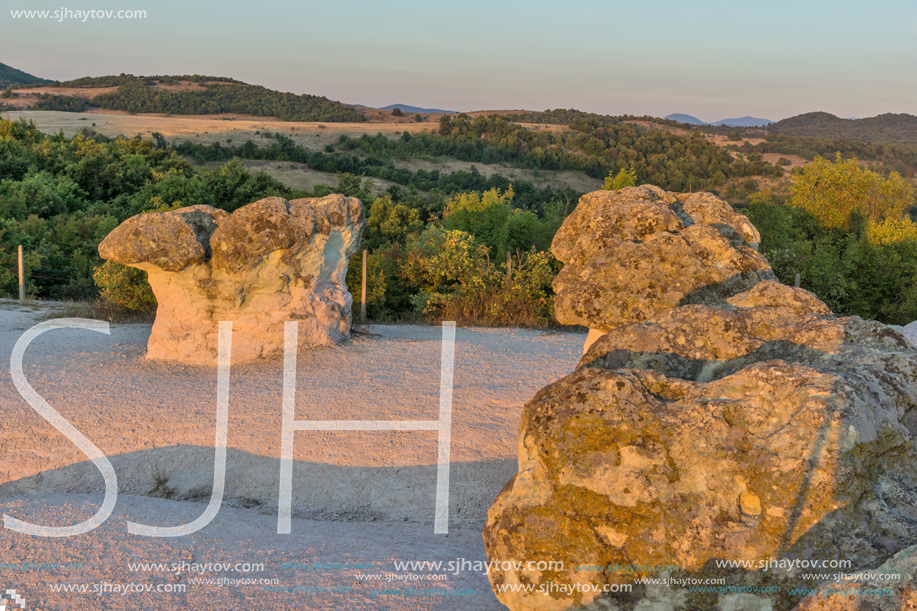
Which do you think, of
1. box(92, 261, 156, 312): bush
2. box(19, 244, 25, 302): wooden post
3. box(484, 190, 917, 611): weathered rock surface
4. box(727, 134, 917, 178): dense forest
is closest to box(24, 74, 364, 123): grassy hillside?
box(727, 134, 917, 178): dense forest

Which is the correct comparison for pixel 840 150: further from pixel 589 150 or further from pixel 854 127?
pixel 854 127

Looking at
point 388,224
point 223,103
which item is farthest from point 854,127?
point 388,224

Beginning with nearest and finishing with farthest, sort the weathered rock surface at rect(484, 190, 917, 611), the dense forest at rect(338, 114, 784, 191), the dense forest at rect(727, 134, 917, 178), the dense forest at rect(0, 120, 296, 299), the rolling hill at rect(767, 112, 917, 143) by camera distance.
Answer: the weathered rock surface at rect(484, 190, 917, 611), the dense forest at rect(0, 120, 296, 299), the dense forest at rect(338, 114, 784, 191), the dense forest at rect(727, 134, 917, 178), the rolling hill at rect(767, 112, 917, 143)

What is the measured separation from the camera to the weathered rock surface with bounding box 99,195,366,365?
7484 mm

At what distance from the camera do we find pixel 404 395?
6961 mm

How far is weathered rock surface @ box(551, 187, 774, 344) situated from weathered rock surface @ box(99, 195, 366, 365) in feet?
12.3

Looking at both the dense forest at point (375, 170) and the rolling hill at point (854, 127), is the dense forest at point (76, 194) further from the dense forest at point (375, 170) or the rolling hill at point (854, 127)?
the rolling hill at point (854, 127)

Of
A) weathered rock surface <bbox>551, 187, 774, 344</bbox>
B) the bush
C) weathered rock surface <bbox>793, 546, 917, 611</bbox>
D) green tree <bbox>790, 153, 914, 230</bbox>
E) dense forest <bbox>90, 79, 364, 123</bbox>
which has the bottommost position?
the bush

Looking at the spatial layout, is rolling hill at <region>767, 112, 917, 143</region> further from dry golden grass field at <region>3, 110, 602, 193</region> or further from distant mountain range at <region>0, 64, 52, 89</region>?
distant mountain range at <region>0, 64, 52, 89</region>

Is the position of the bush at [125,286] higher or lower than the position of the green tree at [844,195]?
lower

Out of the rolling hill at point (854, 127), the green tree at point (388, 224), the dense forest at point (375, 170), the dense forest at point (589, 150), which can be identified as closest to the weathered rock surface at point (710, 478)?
the green tree at point (388, 224)

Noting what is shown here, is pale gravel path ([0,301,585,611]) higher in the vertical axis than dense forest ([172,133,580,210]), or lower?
lower

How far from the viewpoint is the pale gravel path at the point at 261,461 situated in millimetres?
3428

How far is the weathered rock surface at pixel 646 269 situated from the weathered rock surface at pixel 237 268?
376cm
